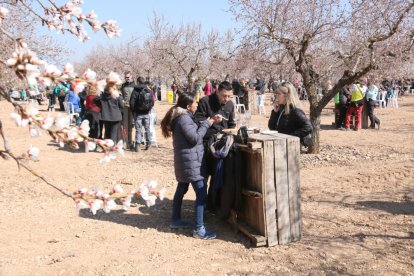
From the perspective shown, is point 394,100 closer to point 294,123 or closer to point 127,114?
point 127,114

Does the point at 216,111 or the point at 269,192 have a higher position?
the point at 216,111

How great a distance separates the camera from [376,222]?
5238 millimetres

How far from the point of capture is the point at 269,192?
4.41 metres

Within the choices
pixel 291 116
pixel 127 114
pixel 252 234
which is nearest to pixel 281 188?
pixel 252 234

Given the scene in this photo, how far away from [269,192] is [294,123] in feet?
4.02

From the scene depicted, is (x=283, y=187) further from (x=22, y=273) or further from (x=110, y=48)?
(x=110, y=48)

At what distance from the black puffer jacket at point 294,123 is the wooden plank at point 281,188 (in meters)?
0.86

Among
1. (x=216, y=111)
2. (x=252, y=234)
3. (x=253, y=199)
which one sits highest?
(x=216, y=111)

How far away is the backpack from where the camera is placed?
9.63m

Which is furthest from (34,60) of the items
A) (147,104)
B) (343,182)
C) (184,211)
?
(147,104)

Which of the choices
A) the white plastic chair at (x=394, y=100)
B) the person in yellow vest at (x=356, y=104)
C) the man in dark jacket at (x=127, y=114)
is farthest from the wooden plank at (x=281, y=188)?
the white plastic chair at (x=394, y=100)

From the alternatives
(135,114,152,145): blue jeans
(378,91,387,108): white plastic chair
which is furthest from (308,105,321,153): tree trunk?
(378,91,387,108): white plastic chair

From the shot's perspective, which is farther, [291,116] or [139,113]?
[139,113]

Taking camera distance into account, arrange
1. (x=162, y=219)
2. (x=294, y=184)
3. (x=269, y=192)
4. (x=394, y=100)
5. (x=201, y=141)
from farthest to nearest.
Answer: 1. (x=394, y=100)
2. (x=162, y=219)
3. (x=201, y=141)
4. (x=294, y=184)
5. (x=269, y=192)
